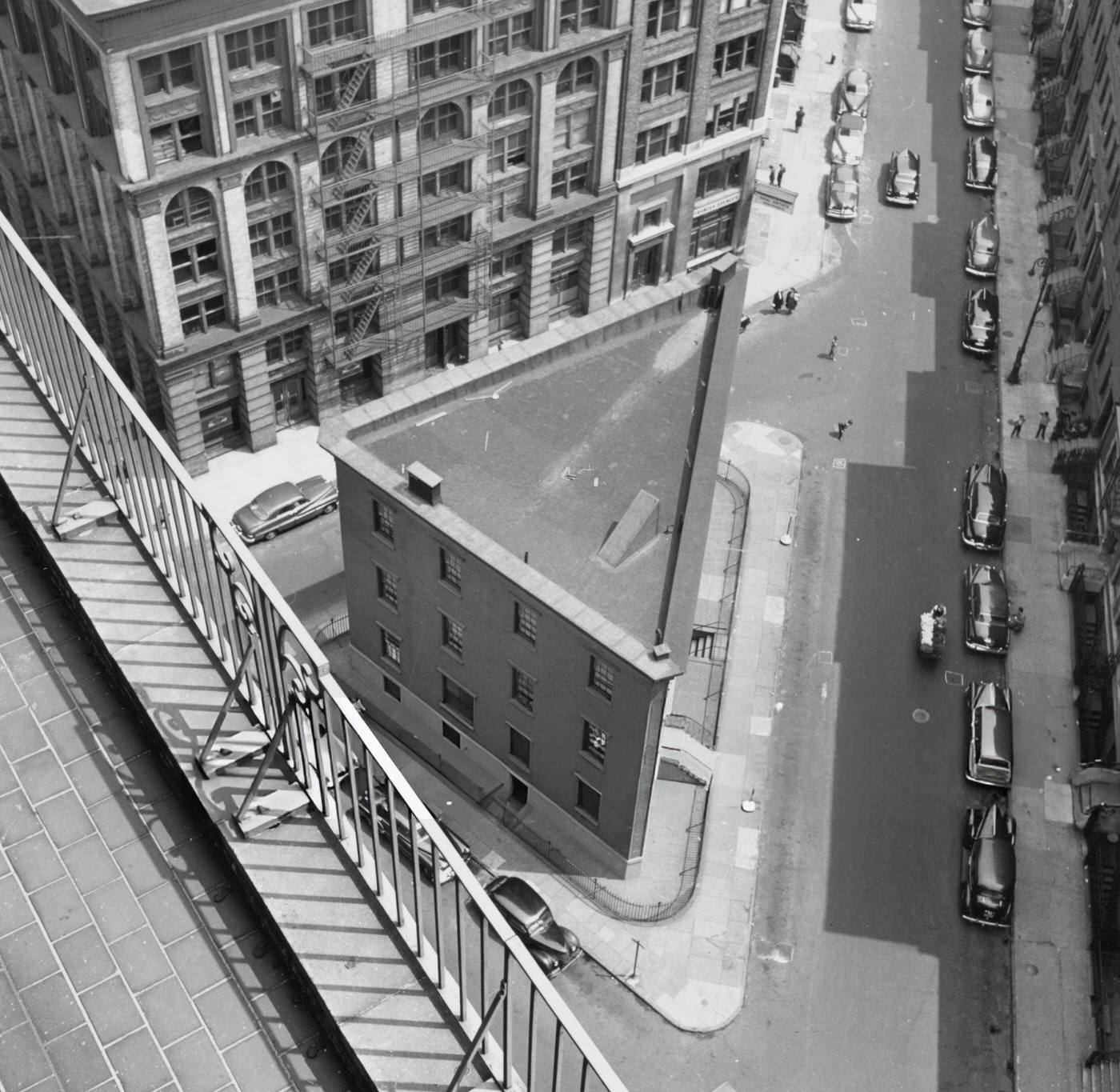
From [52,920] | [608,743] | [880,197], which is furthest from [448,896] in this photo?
[880,197]

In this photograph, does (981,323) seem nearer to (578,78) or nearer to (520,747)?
(578,78)

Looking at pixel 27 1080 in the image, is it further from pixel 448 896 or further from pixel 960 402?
pixel 960 402

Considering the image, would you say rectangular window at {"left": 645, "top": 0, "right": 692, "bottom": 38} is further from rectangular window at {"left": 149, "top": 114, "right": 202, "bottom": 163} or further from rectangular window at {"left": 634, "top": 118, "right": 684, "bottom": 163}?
rectangular window at {"left": 149, "top": 114, "right": 202, "bottom": 163}

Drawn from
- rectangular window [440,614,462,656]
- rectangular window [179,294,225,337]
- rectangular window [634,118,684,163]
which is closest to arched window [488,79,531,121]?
rectangular window [634,118,684,163]

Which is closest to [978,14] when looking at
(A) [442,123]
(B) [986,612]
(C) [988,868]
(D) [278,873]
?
(A) [442,123]

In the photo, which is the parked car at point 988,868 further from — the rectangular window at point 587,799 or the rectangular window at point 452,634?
the rectangular window at point 452,634
